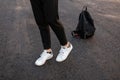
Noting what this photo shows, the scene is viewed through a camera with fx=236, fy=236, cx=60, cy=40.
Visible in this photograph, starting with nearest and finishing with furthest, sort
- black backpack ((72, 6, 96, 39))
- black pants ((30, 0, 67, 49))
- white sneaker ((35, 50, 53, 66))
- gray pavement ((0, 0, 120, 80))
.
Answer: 1. black pants ((30, 0, 67, 49))
2. gray pavement ((0, 0, 120, 80))
3. white sneaker ((35, 50, 53, 66))
4. black backpack ((72, 6, 96, 39))

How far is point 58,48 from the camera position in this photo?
155 inches

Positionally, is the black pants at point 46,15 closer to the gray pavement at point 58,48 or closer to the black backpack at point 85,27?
the gray pavement at point 58,48

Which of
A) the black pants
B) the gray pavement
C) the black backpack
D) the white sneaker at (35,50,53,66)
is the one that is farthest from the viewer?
the black backpack

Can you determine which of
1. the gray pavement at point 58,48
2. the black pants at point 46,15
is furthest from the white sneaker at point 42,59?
the black pants at point 46,15

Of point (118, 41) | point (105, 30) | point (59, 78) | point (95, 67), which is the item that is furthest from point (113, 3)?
point (59, 78)

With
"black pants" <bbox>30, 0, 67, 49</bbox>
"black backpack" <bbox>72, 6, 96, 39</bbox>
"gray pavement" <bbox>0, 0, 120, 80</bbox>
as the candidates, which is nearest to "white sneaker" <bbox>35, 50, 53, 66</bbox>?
"gray pavement" <bbox>0, 0, 120, 80</bbox>

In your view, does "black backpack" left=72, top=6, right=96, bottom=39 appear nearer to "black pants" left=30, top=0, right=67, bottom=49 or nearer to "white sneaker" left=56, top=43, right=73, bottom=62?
"white sneaker" left=56, top=43, right=73, bottom=62

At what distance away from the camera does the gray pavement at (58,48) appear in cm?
326

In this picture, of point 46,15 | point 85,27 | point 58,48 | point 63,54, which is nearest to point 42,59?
point 63,54

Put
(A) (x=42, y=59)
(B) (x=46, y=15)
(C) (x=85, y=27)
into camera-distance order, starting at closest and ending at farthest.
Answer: (B) (x=46, y=15)
(A) (x=42, y=59)
(C) (x=85, y=27)

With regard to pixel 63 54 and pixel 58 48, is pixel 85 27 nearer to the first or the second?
pixel 58 48

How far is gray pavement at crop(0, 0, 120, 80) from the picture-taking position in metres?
3.26

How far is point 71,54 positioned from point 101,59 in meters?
0.48

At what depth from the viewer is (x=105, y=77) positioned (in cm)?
315
